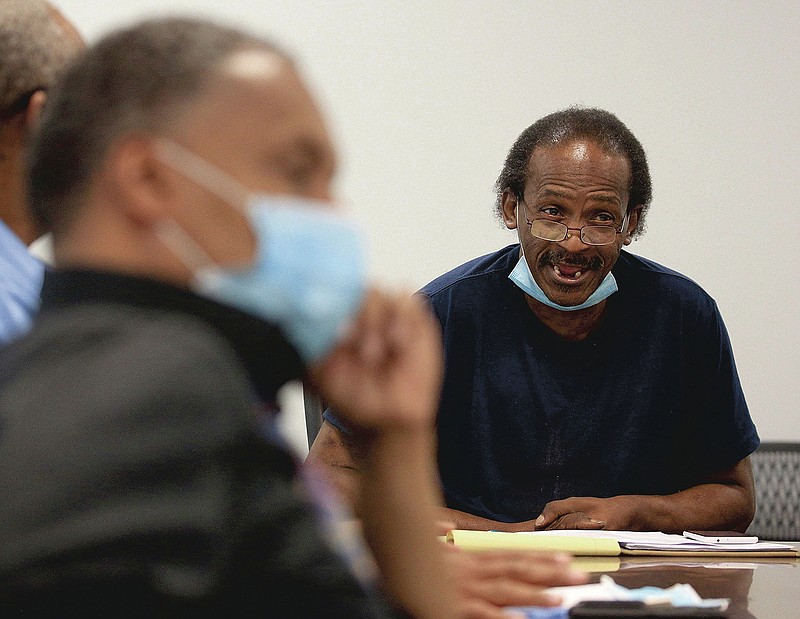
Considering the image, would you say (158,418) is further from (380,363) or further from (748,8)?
(748,8)

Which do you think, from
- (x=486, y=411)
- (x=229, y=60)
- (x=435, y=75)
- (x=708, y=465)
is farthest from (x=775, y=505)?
(x=229, y=60)

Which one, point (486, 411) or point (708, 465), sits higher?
point (486, 411)

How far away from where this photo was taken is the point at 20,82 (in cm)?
113

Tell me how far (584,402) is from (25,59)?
126 cm

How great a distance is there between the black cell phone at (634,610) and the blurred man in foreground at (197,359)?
0.71ft

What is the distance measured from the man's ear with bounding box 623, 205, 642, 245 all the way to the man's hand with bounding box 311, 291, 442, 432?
1451mm

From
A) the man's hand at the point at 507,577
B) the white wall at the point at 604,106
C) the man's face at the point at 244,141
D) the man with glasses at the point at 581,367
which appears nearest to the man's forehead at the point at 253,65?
the man's face at the point at 244,141

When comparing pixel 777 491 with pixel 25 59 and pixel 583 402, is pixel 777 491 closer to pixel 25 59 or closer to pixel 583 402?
pixel 583 402

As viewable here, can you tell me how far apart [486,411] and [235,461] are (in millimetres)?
1487

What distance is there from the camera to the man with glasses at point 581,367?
78.2 inches

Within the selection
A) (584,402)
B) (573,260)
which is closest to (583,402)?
(584,402)

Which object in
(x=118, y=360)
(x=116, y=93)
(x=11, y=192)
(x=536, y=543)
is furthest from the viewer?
(x=536, y=543)

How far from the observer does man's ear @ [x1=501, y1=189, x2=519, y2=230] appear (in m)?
2.22

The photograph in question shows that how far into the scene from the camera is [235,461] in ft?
1.82
